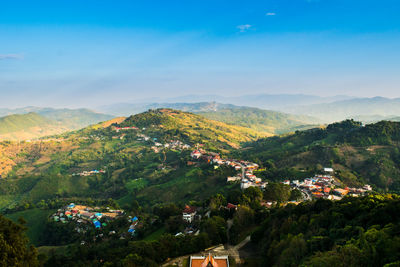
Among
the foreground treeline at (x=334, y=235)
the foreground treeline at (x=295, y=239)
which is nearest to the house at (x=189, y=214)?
the foreground treeline at (x=295, y=239)

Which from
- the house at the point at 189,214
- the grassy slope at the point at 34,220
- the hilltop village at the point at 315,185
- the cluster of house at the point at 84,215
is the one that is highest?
the hilltop village at the point at 315,185

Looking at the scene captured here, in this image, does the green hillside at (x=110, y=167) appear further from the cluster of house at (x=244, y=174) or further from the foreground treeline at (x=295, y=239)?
the foreground treeline at (x=295, y=239)

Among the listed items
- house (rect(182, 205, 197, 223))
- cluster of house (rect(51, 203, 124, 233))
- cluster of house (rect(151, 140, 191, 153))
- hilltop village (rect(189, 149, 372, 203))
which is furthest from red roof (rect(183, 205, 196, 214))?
cluster of house (rect(151, 140, 191, 153))

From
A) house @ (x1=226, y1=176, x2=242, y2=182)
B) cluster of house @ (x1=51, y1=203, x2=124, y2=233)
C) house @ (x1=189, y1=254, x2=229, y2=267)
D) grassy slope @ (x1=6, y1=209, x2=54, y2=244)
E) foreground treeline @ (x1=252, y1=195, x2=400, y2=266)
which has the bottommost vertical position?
grassy slope @ (x1=6, y1=209, x2=54, y2=244)

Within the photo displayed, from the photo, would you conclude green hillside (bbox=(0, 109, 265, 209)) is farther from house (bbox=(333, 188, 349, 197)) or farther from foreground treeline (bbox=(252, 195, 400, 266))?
foreground treeline (bbox=(252, 195, 400, 266))

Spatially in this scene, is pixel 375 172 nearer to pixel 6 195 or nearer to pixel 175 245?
pixel 175 245

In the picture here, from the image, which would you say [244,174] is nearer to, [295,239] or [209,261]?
[209,261]
